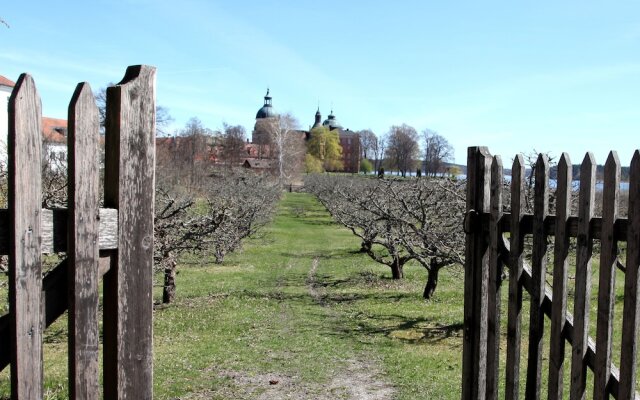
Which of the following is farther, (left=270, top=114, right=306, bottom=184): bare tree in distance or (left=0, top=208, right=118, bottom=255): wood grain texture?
(left=270, top=114, right=306, bottom=184): bare tree in distance

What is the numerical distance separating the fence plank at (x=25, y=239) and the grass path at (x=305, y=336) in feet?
17.9

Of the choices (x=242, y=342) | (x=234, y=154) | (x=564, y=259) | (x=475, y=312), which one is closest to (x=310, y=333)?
(x=242, y=342)

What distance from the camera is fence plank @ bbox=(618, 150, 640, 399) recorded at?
8.97 feet

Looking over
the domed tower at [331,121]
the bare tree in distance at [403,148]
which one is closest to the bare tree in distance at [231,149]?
the bare tree in distance at [403,148]

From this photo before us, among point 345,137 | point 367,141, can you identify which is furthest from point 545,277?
point 345,137

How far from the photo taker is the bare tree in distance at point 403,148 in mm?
104500

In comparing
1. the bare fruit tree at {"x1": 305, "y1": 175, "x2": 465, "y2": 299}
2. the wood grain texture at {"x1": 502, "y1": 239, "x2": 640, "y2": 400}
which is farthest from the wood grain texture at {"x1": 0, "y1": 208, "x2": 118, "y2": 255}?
the bare fruit tree at {"x1": 305, "y1": 175, "x2": 465, "y2": 299}

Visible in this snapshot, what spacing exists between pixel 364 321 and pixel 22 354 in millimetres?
11010

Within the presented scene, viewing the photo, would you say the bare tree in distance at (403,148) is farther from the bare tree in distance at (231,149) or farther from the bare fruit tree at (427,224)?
the bare fruit tree at (427,224)

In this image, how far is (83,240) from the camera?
1.92 meters

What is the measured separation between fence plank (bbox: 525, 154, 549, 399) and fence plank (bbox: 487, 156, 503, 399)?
0.84 ft

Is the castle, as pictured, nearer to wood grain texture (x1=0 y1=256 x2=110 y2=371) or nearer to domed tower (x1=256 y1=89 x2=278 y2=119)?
domed tower (x1=256 y1=89 x2=278 y2=119)

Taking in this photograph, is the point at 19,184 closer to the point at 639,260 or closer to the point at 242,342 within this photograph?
the point at 639,260

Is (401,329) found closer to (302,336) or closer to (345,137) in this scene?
(302,336)
